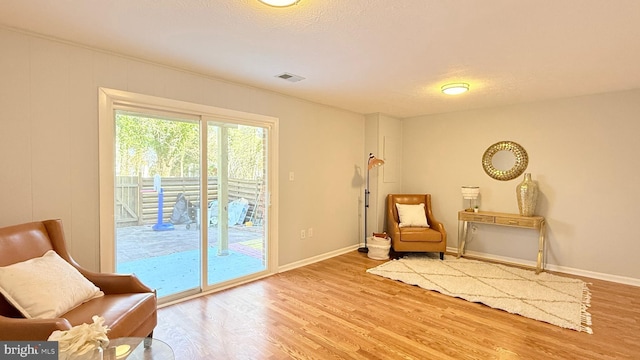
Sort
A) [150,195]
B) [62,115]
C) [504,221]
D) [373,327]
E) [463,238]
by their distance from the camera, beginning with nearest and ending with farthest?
[62,115] < [373,327] < [150,195] < [504,221] < [463,238]

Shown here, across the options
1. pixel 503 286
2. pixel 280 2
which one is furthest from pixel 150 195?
pixel 503 286

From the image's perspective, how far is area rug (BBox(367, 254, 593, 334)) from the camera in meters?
2.91

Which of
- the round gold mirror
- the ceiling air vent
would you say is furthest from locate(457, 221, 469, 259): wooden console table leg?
the ceiling air vent

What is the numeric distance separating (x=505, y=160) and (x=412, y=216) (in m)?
1.57

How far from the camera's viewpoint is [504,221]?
430cm

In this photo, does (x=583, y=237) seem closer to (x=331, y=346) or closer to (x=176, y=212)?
(x=331, y=346)

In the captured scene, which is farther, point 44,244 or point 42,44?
point 42,44

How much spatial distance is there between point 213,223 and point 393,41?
8.50ft

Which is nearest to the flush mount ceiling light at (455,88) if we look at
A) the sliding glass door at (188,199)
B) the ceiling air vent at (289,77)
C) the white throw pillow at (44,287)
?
the ceiling air vent at (289,77)

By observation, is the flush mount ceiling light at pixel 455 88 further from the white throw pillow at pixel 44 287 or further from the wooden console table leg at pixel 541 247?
the white throw pillow at pixel 44 287

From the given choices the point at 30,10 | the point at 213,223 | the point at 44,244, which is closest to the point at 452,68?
the point at 213,223

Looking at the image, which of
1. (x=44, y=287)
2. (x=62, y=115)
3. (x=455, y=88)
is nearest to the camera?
(x=44, y=287)

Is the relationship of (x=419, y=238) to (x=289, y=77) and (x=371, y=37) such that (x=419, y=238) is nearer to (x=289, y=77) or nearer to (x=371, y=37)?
(x=289, y=77)

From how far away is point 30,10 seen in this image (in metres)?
1.98
